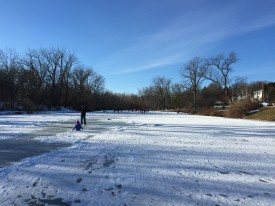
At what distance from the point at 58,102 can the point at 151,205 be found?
8002cm

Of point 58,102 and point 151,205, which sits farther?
point 58,102

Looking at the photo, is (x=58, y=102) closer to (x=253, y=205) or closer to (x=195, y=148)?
(x=195, y=148)

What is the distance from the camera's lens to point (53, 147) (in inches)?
455

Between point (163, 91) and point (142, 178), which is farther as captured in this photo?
point (163, 91)

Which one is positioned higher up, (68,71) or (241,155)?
(68,71)

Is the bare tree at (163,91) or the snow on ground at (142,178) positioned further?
the bare tree at (163,91)

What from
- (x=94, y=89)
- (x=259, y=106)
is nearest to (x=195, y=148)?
(x=259, y=106)

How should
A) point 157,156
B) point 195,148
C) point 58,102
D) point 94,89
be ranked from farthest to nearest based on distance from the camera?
point 94,89 < point 58,102 < point 195,148 < point 157,156

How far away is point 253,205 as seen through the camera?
5027 millimetres

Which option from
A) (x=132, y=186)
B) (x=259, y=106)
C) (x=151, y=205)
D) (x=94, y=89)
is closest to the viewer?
(x=151, y=205)

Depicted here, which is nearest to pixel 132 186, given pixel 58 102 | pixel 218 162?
pixel 218 162

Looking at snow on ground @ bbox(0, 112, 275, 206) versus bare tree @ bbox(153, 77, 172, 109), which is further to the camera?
bare tree @ bbox(153, 77, 172, 109)

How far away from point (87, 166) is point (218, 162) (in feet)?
11.8

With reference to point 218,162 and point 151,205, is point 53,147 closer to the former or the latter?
point 218,162
